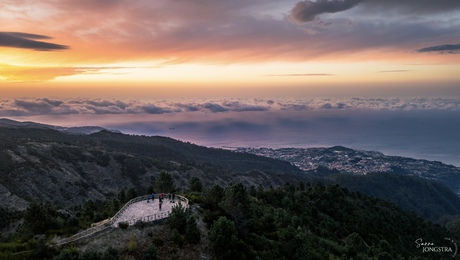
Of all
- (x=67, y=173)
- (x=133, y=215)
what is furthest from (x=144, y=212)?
(x=67, y=173)

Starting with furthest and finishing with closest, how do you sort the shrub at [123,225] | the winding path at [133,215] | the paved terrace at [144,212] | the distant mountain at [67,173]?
1. the distant mountain at [67,173]
2. the paved terrace at [144,212]
3. the shrub at [123,225]
4. the winding path at [133,215]

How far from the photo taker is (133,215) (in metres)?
42.6

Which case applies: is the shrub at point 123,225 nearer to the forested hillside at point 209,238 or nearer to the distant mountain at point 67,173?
the forested hillside at point 209,238

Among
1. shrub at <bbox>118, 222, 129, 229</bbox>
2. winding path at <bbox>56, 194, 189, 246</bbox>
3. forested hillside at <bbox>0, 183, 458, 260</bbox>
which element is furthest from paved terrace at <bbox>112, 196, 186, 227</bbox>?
forested hillside at <bbox>0, 183, 458, 260</bbox>

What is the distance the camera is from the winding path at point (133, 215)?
3463 centimetres

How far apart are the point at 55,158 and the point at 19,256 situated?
12121cm

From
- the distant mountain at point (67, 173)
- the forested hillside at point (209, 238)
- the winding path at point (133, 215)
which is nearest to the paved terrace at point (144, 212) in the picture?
the winding path at point (133, 215)

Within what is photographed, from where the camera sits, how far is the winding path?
3463 centimetres

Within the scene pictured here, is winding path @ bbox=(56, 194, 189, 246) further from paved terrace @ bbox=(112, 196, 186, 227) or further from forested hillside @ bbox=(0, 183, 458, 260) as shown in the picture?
forested hillside @ bbox=(0, 183, 458, 260)

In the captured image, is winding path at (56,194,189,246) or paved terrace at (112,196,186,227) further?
paved terrace at (112,196,186,227)

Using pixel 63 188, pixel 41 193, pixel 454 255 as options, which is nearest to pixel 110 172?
pixel 63 188

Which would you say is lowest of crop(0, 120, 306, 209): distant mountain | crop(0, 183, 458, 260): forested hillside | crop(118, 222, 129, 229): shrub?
crop(0, 120, 306, 209): distant mountain

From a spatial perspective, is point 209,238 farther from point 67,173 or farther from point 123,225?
point 67,173

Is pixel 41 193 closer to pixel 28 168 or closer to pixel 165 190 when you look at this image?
pixel 28 168
